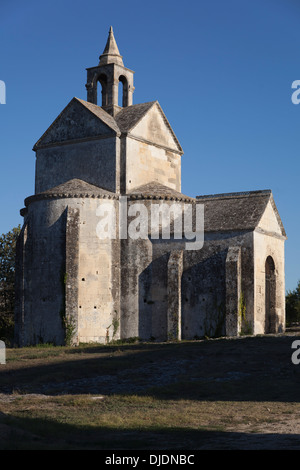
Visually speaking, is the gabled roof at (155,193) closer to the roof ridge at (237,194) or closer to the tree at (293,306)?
the roof ridge at (237,194)

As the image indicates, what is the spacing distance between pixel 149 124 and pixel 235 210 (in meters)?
8.09

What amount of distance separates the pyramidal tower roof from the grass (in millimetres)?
19537

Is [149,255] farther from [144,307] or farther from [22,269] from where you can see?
[22,269]

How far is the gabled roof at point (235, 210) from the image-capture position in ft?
116

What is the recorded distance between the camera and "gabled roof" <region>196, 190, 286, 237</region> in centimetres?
3531

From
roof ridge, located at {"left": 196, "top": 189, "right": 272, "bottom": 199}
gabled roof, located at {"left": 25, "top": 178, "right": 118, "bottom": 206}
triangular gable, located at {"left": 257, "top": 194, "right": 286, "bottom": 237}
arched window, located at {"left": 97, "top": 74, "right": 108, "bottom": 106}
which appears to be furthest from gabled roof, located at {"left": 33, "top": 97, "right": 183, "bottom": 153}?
triangular gable, located at {"left": 257, "top": 194, "right": 286, "bottom": 237}

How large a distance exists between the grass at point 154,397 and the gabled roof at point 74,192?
28.8ft

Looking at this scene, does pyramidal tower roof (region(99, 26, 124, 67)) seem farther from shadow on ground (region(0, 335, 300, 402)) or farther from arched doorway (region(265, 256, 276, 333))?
shadow on ground (region(0, 335, 300, 402))

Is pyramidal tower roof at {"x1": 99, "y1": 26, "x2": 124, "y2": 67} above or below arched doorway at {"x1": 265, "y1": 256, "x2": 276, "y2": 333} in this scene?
above

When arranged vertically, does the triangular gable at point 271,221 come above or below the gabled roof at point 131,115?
below

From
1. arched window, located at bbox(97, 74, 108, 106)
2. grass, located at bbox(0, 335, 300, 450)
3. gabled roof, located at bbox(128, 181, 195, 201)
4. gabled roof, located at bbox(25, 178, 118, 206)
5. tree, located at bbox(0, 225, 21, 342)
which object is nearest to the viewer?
grass, located at bbox(0, 335, 300, 450)

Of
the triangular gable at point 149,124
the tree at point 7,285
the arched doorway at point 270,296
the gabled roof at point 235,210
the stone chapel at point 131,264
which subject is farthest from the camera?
the tree at point 7,285

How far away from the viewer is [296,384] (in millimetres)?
21219

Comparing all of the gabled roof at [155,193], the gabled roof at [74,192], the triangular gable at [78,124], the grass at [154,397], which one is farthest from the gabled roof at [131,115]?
the grass at [154,397]
